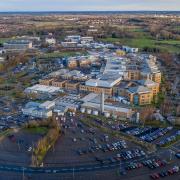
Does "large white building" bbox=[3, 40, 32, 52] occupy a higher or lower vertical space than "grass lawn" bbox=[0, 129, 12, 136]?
higher

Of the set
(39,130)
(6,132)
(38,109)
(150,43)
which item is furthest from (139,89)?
(150,43)

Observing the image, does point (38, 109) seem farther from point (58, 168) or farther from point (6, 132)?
point (58, 168)

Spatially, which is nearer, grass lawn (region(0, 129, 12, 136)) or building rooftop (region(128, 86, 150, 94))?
grass lawn (region(0, 129, 12, 136))

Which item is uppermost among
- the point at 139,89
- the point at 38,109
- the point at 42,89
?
the point at 139,89

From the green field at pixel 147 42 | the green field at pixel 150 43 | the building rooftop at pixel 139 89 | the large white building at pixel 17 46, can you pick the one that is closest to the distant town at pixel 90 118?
the building rooftop at pixel 139 89

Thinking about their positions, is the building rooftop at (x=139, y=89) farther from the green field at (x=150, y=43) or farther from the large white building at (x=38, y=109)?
the green field at (x=150, y=43)

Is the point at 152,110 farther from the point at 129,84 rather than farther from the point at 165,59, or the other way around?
the point at 165,59

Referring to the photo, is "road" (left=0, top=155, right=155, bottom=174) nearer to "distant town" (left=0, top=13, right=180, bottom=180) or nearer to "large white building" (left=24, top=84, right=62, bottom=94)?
"distant town" (left=0, top=13, right=180, bottom=180)

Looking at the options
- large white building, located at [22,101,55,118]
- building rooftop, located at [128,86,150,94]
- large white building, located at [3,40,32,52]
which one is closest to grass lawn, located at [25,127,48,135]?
large white building, located at [22,101,55,118]
